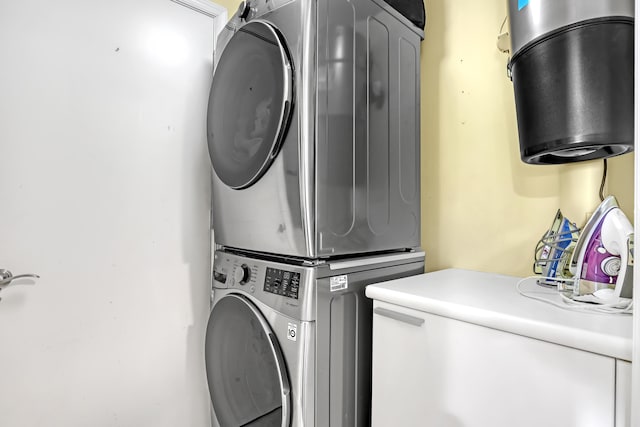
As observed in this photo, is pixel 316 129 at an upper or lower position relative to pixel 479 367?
upper

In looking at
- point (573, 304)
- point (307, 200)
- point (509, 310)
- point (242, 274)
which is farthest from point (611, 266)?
point (242, 274)

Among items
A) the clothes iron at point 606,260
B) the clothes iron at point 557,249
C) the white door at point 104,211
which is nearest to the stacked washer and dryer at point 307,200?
the white door at point 104,211

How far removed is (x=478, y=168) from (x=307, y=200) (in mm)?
861

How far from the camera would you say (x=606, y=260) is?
3.00 feet

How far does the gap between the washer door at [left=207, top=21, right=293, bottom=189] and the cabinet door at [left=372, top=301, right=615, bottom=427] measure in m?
0.70

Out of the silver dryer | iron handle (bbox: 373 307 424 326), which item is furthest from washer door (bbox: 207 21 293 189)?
iron handle (bbox: 373 307 424 326)

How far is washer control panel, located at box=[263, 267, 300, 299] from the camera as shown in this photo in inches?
44.3

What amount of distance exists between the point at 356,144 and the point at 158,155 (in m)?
1.08

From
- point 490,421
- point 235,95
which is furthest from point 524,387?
point 235,95

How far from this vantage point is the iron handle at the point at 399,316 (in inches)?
39.7

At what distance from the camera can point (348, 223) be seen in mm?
1219

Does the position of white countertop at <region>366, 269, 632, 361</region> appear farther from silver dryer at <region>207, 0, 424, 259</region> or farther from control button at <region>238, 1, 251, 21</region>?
control button at <region>238, 1, 251, 21</region>

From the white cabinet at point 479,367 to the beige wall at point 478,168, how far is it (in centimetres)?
30

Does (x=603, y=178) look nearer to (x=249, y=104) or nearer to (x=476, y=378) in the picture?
(x=476, y=378)
